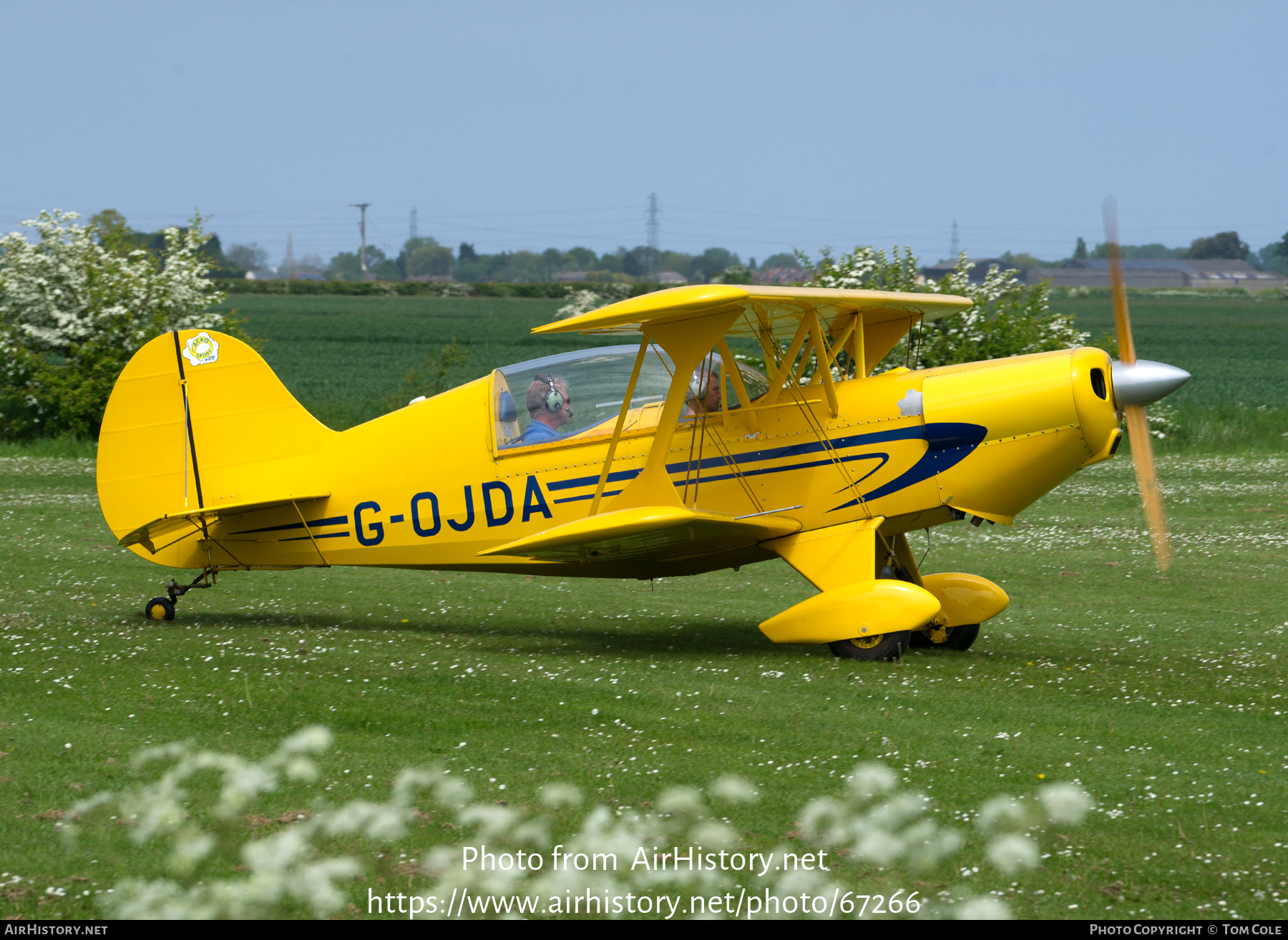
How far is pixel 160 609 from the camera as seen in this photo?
33.2 feet

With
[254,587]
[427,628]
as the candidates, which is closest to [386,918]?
[427,628]

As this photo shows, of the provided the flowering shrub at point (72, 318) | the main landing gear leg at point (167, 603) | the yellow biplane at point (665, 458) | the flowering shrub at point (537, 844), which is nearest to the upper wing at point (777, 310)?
the yellow biplane at point (665, 458)

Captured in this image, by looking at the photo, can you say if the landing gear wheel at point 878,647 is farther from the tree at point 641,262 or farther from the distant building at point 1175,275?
the tree at point 641,262

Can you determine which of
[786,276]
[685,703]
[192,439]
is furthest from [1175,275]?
[685,703]

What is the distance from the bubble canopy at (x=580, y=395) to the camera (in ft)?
30.1

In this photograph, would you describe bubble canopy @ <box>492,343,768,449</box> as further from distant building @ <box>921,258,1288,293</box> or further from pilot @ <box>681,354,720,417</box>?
distant building @ <box>921,258,1288,293</box>

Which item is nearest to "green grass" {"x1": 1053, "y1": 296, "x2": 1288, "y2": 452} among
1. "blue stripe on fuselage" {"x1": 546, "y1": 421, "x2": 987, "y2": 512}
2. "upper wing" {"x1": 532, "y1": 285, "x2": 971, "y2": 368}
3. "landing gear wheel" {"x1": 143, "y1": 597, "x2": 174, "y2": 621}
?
"upper wing" {"x1": 532, "y1": 285, "x2": 971, "y2": 368}

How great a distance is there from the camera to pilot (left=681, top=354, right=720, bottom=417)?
29.3ft

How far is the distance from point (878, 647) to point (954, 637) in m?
1.18

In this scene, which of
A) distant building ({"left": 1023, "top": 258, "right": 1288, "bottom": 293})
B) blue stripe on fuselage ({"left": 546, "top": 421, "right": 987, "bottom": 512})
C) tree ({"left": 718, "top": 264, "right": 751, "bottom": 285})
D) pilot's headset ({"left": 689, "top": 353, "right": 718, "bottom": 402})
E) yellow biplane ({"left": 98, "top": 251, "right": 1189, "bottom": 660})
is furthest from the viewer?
distant building ({"left": 1023, "top": 258, "right": 1288, "bottom": 293})

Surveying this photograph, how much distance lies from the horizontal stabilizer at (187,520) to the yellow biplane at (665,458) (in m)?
0.02

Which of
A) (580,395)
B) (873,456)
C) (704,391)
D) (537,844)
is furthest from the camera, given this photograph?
(580,395)

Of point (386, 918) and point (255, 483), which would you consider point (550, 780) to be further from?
point (255, 483)

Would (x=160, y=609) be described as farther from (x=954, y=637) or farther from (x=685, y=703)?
(x=954, y=637)
